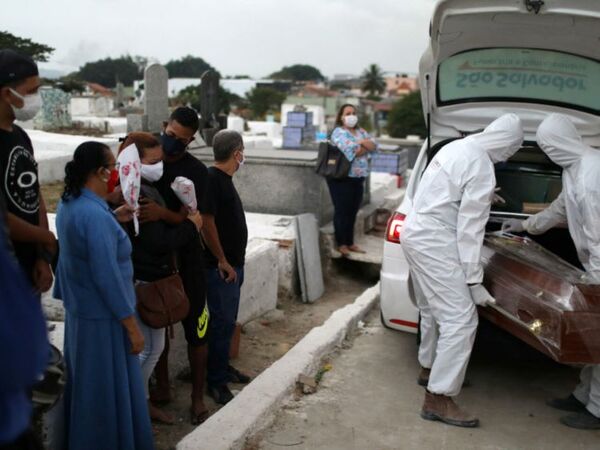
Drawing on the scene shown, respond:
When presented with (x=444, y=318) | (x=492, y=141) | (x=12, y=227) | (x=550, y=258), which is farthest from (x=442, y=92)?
(x=12, y=227)

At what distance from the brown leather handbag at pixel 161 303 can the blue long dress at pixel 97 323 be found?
13.5 inches

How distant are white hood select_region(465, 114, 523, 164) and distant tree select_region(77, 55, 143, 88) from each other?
Result: 295ft

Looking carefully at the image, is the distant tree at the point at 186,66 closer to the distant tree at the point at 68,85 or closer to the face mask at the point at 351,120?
the distant tree at the point at 68,85

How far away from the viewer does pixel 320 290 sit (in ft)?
25.6

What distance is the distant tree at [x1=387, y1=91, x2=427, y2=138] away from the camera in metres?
54.2

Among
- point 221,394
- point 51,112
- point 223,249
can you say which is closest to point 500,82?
point 223,249

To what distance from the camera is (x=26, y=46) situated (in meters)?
10.6

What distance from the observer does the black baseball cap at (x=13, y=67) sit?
113 inches

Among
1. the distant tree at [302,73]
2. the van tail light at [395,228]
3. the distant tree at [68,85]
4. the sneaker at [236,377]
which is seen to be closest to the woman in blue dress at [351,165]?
the van tail light at [395,228]

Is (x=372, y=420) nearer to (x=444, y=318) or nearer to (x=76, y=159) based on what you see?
(x=444, y=318)

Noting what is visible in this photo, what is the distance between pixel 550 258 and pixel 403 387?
1243 millimetres

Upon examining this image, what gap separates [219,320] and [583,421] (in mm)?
2246

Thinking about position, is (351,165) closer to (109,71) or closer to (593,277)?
(593,277)

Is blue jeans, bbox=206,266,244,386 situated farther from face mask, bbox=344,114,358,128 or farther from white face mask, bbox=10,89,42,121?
face mask, bbox=344,114,358,128
